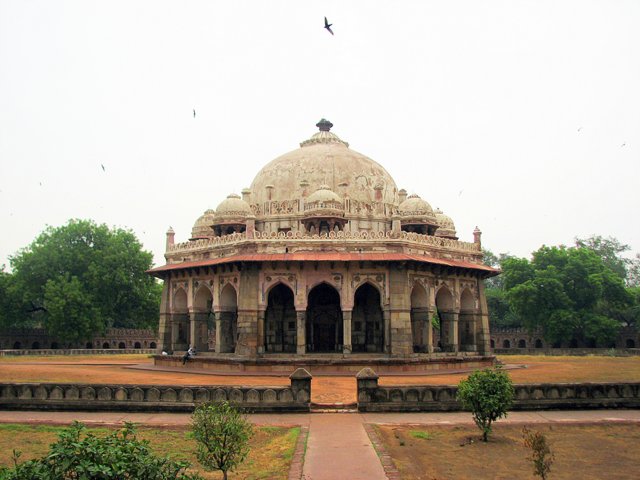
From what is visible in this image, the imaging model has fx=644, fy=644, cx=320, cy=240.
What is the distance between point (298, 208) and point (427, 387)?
19.1 metres

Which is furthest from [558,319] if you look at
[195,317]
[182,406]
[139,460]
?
[139,460]

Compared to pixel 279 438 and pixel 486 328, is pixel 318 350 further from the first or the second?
pixel 279 438

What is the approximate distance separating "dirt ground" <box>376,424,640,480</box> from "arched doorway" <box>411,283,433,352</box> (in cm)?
1577

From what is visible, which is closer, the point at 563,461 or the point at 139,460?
the point at 139,460

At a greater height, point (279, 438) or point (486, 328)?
point (486, 328)

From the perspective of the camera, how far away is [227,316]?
98.4ft

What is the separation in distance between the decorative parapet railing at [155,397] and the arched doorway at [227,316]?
46.4 feet

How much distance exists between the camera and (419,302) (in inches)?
1152

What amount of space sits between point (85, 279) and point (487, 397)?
42255 millimetres

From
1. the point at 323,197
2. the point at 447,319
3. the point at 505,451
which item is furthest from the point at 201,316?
the point at 505,451

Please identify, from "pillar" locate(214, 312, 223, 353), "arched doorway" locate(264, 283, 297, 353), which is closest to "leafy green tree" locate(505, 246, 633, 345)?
"arched doorway" locate(264, 283, 297, 353)

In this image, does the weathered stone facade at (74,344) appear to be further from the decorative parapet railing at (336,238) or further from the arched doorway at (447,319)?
the arched doorway at (447,319)

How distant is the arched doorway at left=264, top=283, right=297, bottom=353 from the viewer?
31.1 meters

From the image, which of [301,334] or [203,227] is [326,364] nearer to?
[301,334]
